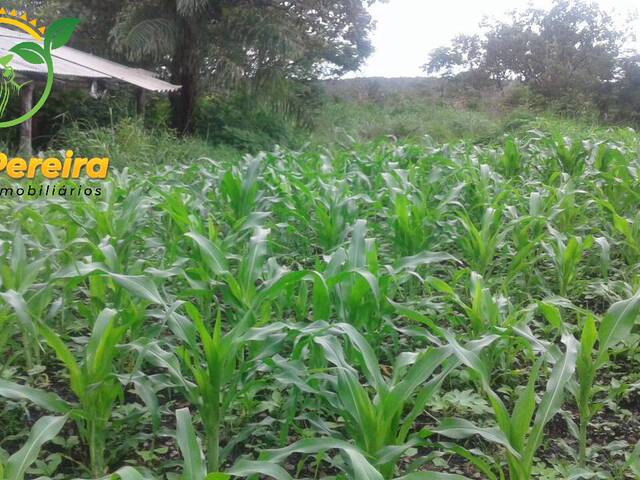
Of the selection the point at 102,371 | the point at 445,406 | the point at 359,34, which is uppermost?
the point at 359,34

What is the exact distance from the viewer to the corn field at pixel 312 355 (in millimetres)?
1443

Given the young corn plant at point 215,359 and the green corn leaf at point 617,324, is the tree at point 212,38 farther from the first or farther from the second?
the green corn leaf at point 617,324

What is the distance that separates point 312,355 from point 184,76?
10.2 metres


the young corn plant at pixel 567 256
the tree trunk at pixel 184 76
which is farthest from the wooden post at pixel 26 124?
the young corn plant at pixel 567 256

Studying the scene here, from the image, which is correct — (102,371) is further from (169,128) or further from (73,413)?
(169,128)

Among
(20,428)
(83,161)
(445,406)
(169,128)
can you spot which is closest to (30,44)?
(83,161)

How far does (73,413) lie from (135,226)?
1.37 metres

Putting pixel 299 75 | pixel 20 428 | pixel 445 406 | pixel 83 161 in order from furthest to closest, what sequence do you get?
1. pixel 299 75
2. pixel 83 161
3. pixel 445 406
4. pixel 20 428

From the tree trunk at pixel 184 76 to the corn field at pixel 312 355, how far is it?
8086 mm

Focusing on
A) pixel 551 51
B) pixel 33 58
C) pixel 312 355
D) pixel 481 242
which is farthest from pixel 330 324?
pixel 551 51

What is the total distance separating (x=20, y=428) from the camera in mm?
1850

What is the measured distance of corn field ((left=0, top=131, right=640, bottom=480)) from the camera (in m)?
1.44

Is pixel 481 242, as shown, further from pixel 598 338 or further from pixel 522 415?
pixel 522 415

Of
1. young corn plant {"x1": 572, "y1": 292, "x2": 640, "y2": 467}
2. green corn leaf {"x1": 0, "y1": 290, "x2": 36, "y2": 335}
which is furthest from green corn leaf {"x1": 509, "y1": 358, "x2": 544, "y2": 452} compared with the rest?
green corn leaf {"x1": 0, "y1": 290, "x2": 36, "y2": 335}
